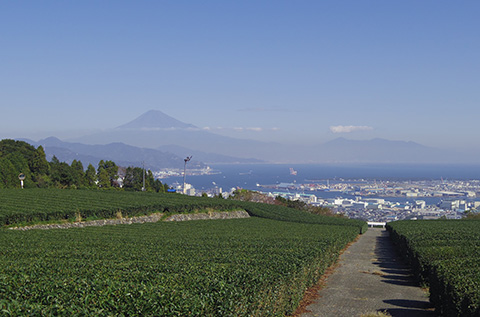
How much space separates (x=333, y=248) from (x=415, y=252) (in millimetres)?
3842

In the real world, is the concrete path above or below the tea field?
below

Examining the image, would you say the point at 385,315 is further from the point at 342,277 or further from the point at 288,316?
the point at 342,277

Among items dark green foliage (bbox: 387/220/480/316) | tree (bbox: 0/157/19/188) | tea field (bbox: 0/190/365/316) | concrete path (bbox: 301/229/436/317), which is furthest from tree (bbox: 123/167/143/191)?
dark green foliage (bbox: 387/220/480/316)

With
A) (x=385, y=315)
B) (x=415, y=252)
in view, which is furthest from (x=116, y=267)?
(x=415, y=252)

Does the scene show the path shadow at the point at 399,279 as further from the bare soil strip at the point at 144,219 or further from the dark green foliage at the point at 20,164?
the dark green foliage at the point at 20,164

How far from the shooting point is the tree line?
68.9 metres

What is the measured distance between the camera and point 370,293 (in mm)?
13031

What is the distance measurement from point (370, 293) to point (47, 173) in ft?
270

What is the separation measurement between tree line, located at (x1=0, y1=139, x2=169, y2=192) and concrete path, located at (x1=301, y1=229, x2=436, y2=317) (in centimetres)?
5725

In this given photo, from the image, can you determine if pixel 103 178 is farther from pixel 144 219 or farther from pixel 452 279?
pixel 452 279

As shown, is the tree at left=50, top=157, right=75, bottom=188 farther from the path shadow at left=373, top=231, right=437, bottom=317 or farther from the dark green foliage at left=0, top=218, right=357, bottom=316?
the dark green foliage at left=0, top=218, right=357, bottom=316

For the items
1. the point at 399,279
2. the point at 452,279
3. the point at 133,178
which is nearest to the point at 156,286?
the point at 452,279

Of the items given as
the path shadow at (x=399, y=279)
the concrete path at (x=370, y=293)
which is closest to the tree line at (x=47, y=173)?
the path shadow at (x=399, y=279)

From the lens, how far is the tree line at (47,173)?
68.9m
